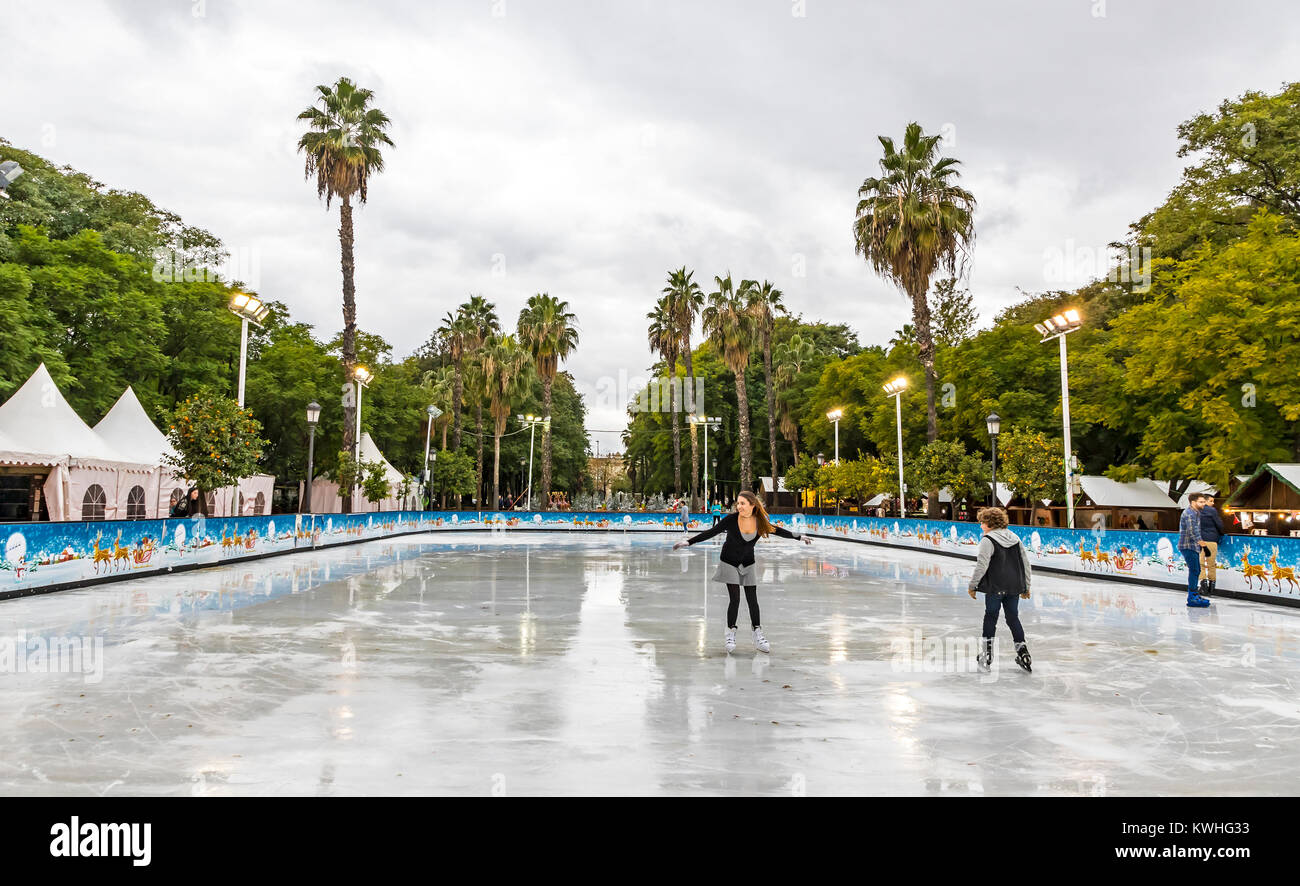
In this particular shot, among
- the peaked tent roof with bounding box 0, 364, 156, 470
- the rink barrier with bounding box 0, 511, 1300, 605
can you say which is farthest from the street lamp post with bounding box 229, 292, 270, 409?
the peaked tent roof with bounding box 0, 364, 156, 470

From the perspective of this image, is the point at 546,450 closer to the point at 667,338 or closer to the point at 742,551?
the point at 667,338

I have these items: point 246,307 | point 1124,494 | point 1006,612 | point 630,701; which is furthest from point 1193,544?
point 1124,494

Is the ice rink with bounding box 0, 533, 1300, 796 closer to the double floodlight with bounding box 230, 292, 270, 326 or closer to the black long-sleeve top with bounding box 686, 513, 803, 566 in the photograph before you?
the black long-sleeve top with bounding box 686, 513, 803, 566

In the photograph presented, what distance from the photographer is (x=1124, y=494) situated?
41.4 metres

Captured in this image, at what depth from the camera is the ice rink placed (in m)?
4.89

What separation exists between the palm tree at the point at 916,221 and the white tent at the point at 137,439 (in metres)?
28.7

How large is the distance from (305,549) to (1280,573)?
2742 centimetres

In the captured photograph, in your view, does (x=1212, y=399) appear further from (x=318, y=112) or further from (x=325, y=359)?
(x=325, y=359)

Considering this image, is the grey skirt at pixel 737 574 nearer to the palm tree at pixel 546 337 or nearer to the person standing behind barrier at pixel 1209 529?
the person standing behind barrier at pixel 1209 529

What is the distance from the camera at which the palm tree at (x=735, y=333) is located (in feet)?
170

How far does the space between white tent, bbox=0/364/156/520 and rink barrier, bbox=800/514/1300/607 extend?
23.1 metres

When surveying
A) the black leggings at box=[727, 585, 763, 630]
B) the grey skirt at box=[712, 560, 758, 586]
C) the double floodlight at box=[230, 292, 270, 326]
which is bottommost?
the black leggings at box=[727, 585, 763, 630]

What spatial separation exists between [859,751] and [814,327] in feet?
273

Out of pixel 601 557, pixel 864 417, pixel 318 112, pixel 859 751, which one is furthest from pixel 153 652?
pixel 864 417
